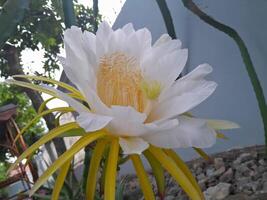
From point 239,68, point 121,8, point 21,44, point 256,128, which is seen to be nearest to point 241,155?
point 256,128

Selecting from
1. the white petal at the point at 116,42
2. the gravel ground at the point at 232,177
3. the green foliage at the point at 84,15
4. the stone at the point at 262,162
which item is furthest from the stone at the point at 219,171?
the white petal at the point at 116,42

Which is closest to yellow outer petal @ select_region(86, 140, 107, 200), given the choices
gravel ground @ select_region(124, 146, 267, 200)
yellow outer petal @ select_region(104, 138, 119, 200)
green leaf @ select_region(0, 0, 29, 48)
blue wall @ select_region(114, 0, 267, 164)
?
yellow outer petal @ select_region(104, 138, 119, 200)

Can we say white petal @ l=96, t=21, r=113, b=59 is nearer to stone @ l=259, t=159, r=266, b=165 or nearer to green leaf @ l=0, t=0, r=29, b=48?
green leaf @ l=0, t=0, r=29, b=48

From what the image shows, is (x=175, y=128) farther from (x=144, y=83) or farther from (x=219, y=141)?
(x=219, y=141)

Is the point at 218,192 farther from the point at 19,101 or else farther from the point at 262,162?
the point at 19,101

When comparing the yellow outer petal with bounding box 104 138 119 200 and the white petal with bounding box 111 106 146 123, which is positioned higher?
the white petal with bounding box 111 106 146 123

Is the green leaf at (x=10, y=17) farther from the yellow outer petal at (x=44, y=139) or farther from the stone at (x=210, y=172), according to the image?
the stone at (x=210, y=172)

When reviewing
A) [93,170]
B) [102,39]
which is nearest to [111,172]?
[93,170]
